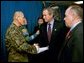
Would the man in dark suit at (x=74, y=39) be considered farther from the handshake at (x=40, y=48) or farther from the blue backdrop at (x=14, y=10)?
the blue backdrop at (x=14, y=10)

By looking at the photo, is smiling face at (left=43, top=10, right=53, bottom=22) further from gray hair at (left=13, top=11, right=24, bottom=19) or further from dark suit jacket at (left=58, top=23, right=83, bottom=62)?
dark suit jacket at (left=58, top=23, right=83, bottom=62)

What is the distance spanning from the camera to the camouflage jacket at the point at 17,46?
1.83m

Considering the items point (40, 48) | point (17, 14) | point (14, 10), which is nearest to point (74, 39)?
point (40, 48)

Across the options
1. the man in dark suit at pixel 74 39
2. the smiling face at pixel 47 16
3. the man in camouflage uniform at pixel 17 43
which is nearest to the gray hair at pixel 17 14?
the man in camouflage uniform at pixel 17 43

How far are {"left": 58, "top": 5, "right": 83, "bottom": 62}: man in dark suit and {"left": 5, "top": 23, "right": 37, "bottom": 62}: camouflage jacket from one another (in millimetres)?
331

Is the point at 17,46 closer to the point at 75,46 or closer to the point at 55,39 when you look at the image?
the point at 55,39

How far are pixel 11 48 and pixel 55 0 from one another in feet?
2.14

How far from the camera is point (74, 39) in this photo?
5.15ft

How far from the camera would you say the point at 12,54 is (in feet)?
6.27

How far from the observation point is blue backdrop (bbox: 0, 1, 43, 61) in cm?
205

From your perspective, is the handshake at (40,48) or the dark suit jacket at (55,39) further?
the dark suit jacket at (55,39)

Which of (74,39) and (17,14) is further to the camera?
(17,14)

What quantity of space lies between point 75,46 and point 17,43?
1.82 feet

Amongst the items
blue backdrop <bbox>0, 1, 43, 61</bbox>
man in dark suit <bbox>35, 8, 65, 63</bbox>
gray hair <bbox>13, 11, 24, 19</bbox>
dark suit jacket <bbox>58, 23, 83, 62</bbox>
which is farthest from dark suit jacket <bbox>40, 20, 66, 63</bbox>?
dark suit jacket <bbox>58, 23, 83, 62</bbox>
